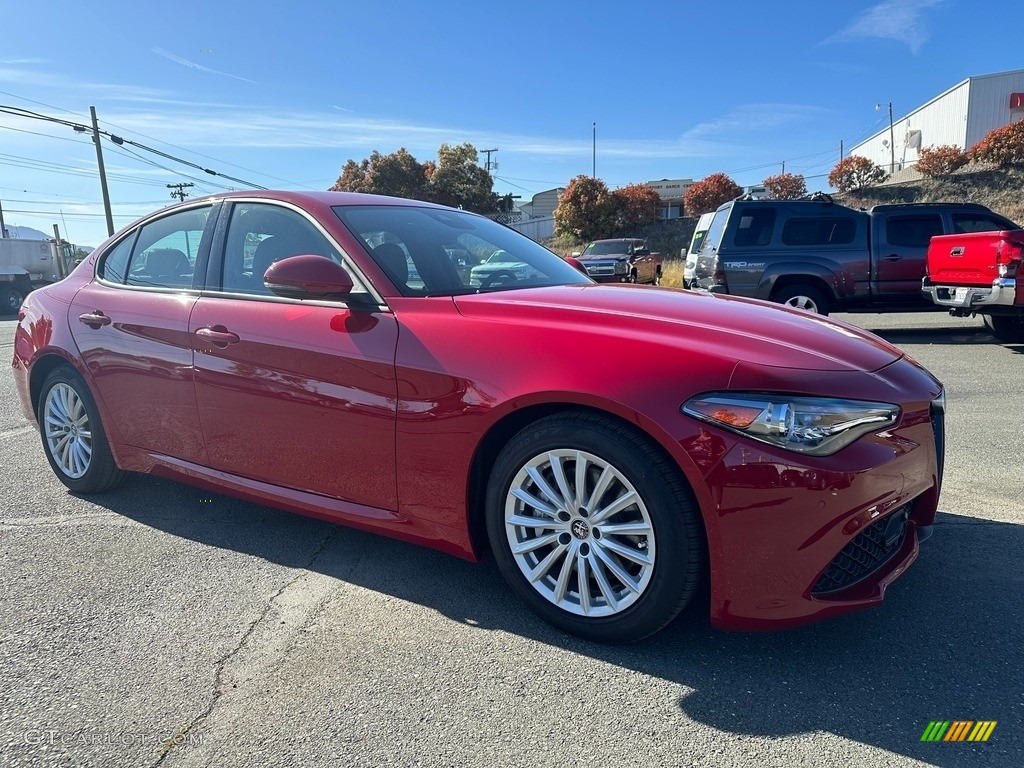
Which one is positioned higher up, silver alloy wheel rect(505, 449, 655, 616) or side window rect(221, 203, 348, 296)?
side window rect(221, 203, 348, 296)

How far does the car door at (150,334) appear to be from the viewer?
3.45 metres

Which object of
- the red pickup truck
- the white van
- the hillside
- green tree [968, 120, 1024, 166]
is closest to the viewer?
the red pickup truck

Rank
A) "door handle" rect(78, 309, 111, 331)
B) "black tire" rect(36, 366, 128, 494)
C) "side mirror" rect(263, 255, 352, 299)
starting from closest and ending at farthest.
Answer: "side mirror" rect(263, 255, 352, 299)
"door handle" rect(78, 309, 111, 331)
"black tire" rect(36, 366, 128, 494)

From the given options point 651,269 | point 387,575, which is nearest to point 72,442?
point 387,575

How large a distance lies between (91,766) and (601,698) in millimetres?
1485

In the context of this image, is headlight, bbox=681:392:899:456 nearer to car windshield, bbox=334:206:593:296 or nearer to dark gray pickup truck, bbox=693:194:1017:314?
car windshield, bbox=334:206:593:296

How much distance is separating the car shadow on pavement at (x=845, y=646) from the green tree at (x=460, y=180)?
43393 mm

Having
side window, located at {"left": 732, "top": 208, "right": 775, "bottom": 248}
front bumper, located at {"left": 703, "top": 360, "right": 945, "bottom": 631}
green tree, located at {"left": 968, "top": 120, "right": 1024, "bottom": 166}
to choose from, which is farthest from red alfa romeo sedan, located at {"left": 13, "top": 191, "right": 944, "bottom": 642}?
green tree, located at {"left": 968, "top": 120, "right": 1024, "bottom": 166}

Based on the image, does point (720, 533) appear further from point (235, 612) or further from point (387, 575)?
point (235, 612)

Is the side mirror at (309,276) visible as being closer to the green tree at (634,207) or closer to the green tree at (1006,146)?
the green tree at (1006,146)

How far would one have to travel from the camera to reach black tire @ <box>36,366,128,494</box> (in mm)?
3973

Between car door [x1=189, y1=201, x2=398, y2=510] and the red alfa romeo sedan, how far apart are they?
1 centimetres

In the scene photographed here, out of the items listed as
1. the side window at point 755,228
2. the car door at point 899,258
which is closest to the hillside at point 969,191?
the car door at point 899,258

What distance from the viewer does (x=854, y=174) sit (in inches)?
1351
